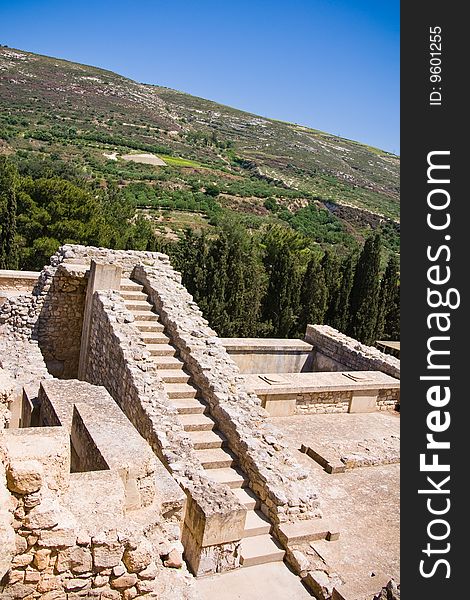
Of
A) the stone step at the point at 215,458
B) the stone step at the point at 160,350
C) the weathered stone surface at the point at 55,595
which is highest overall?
the stone step at the point at 160,350

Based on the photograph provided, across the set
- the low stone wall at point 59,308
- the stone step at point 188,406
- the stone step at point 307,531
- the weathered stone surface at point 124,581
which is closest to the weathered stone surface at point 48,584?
the weathered stone surface at point 124,581

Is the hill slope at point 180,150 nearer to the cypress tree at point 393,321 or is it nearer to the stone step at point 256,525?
the cypress tree at point 393,321

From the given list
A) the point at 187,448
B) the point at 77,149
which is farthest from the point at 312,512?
the point at 77,149

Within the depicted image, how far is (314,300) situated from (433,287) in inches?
586

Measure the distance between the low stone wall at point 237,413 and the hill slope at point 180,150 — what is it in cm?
3157

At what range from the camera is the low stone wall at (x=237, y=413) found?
7062mm

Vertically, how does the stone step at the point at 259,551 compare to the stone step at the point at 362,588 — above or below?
above

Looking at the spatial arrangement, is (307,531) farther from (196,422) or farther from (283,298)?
(283,298)

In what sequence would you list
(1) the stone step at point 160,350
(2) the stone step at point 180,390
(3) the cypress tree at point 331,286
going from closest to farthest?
1. (2) the stone step at point 180,390
2. (1) the stone step at point 160,350
3. (3) the cypress tree at point 331,286

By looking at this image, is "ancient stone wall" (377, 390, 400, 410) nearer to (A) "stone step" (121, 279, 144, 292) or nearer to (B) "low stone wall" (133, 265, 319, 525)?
(B) "low stone wall" (133, 265, 319, 525)

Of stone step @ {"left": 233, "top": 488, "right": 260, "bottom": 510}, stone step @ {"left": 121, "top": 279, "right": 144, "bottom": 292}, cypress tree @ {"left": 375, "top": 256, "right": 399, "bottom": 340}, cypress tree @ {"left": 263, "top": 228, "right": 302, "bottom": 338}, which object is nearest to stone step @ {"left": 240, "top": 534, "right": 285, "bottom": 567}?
stone step @ {"left": 233, "top": 488, "right": 260, "bottom": 510}

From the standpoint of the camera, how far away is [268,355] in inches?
515

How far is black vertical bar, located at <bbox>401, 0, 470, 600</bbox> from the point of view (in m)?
4.96

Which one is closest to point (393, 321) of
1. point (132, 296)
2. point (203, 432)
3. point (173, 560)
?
point (132, 296)
